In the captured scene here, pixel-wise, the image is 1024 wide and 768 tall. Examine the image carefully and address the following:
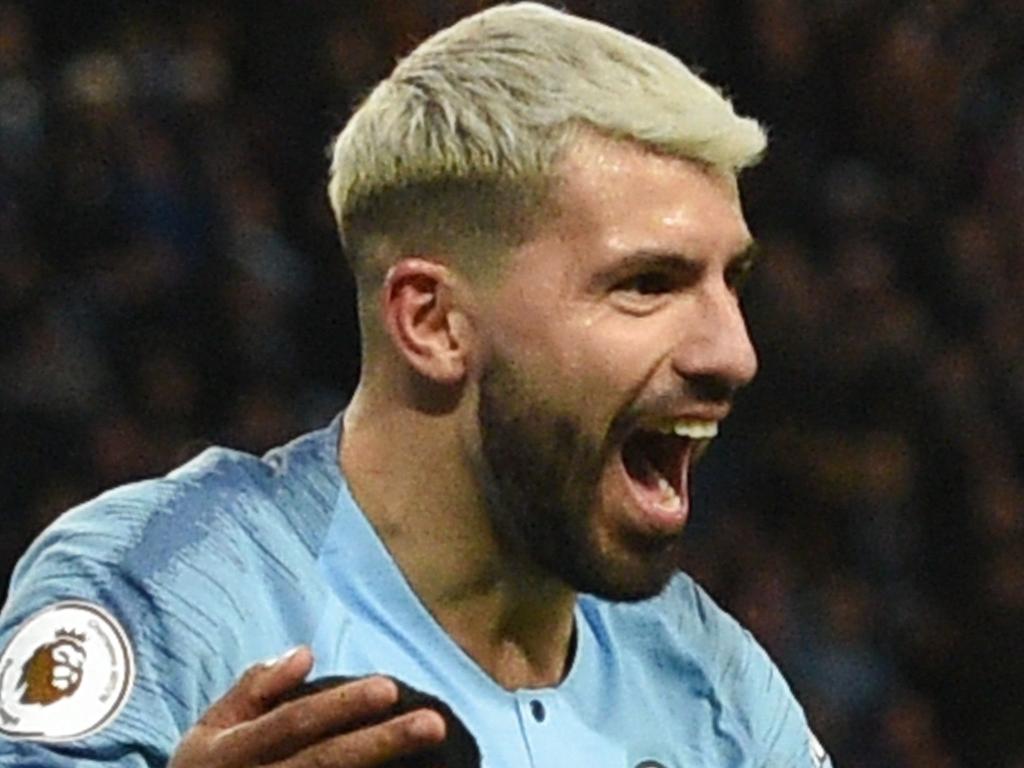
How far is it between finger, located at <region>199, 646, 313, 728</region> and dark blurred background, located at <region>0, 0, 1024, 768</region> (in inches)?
130

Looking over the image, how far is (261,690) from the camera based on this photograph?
1.90 meters

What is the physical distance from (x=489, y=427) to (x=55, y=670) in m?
0.43

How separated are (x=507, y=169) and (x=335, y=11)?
13.1 ft

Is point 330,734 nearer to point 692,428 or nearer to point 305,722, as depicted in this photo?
point 305,722

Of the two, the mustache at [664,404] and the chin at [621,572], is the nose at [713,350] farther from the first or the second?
the chin at [621,572]

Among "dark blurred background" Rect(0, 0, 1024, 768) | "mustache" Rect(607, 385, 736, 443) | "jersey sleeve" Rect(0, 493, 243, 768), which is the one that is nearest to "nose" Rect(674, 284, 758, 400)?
"mustache" Rect(607, 385, 736, 443)

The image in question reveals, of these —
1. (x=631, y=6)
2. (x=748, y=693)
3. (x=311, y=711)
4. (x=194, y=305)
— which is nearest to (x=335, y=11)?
(x=631, y=6)

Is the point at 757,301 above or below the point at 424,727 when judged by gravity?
below

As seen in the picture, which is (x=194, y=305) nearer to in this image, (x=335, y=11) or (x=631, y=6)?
(x=335, y=11)

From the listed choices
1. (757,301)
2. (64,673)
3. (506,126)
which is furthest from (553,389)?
(757,301)

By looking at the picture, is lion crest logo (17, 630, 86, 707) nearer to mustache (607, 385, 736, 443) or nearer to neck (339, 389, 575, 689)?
neck (339, 389, 575, 689)

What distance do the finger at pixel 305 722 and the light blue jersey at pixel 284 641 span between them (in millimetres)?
240

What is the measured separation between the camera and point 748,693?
253cm

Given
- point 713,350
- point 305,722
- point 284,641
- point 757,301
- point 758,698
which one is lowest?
point 757,301
